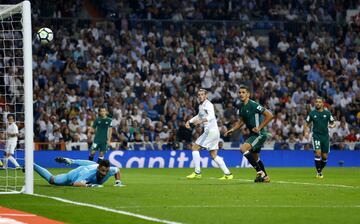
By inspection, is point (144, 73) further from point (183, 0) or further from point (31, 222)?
point (31, 222)

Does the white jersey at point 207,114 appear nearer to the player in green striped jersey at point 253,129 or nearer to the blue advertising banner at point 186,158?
the player in green striped jersey at point 253,129

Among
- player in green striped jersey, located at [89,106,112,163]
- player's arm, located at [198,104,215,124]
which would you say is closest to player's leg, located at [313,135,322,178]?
player's arm, located at [198,104,215,124]

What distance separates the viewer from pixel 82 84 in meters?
36.4

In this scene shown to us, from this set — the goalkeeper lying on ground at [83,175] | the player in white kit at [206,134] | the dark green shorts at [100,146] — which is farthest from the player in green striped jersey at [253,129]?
the dark green shorts at [100,146]

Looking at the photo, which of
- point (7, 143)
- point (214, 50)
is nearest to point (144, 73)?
point (214, 50)

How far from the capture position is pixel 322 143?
2566 cm

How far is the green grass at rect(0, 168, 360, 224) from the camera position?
12742 mm

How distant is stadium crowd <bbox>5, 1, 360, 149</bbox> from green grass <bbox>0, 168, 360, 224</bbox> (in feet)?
47.2

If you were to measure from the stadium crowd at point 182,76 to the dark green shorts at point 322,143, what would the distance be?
10.0m

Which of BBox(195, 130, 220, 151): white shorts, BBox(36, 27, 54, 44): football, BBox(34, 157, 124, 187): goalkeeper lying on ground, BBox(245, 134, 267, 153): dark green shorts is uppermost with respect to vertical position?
BBox(36, 27, 54, 44): football

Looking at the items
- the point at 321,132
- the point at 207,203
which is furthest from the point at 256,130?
the point at 207,203

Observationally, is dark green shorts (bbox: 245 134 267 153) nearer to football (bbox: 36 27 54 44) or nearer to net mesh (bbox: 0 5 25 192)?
net mesh (bbox: 0 5 25 192)

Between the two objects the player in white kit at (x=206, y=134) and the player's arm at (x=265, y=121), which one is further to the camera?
the player in white kit at (x=206, y=134)

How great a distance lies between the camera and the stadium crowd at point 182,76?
35.0 metres
